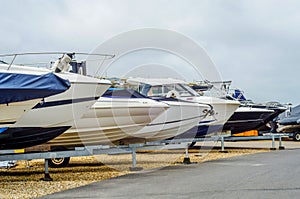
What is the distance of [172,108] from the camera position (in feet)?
→ 40.2

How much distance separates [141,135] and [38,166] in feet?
9.75

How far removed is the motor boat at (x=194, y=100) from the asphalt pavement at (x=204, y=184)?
3.64 m

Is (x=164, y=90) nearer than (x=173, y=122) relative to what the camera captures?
No

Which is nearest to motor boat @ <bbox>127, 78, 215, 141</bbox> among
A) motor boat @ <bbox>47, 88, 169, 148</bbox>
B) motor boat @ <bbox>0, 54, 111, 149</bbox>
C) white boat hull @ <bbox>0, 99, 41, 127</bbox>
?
motor boat @ <bbox>47, 88, 169, 148</bbox>

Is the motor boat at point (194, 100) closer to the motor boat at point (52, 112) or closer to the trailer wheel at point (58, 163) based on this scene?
the trailer wheel at point (58, 163)

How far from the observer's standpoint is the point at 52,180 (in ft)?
27.8

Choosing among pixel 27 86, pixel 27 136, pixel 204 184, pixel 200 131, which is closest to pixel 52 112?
pixel 27 136

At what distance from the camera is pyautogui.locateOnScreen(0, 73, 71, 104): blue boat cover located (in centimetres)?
693

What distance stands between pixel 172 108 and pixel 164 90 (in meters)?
1.38

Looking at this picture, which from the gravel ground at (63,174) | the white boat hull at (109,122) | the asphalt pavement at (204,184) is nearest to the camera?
the asphalt pavement at (204,184)

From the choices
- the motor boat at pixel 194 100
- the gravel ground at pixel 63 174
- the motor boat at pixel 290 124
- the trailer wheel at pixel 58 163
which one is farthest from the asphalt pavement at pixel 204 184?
the motor boat at pixel 290 124

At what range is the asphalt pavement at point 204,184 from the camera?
6496 mm

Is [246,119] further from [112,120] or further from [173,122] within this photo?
[112,120]

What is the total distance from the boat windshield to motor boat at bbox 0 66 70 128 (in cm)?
562
